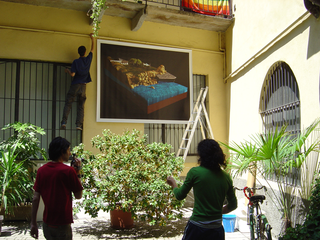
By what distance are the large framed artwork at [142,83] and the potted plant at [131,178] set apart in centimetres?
191

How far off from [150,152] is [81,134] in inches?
98.2

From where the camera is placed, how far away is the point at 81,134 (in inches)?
301

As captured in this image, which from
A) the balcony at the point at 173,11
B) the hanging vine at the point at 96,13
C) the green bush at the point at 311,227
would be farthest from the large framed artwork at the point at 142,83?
the green bush at the point at 311,227

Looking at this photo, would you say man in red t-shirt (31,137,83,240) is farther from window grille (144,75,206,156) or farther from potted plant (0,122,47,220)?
window grille (144,75,206,156)

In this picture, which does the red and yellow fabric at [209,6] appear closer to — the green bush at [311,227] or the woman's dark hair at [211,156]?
the green bush at [311,227]

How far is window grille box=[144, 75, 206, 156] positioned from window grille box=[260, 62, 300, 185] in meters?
2.57

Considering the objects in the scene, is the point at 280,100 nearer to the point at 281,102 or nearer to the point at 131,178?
the point at 281,102

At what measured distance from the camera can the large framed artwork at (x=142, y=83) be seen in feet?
25.6

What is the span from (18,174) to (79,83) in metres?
2.50

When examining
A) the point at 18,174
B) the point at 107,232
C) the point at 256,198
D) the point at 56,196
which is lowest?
the point at 107,232

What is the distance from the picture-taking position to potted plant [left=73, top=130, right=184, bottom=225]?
5.43m

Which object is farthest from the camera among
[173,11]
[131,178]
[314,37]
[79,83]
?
[173,11]

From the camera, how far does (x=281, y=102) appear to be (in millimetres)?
6371

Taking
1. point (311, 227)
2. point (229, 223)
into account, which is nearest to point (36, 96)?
point (229, 223)
